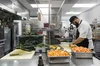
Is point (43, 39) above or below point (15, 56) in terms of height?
above

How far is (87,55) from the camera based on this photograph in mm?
2072

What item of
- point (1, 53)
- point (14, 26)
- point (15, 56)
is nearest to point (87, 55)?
point (15, 56)

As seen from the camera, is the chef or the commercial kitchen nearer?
the commercial kitchen

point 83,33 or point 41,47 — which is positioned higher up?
point 83,33

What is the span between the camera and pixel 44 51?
2676mm

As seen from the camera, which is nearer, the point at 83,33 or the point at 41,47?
the point at 41,47

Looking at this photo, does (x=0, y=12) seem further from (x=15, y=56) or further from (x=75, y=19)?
(x=15, y=56)

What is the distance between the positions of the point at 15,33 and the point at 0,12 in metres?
1.79

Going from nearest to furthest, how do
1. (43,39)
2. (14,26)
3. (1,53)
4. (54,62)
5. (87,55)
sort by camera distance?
(54,62) < (87,55) < (43,39) < (1,53) < (14,26)

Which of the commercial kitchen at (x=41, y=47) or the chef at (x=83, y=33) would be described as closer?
the commercial kitchen at (x=41, y=47)

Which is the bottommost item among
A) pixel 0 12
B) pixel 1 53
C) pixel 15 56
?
pixel 1 53

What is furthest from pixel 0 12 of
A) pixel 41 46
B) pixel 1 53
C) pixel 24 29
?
pixel 41 46

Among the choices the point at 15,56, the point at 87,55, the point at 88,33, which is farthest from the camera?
the point at 88,33

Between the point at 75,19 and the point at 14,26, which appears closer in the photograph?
the point at 75,19
